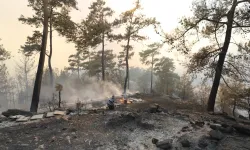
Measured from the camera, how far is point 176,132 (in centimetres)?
938

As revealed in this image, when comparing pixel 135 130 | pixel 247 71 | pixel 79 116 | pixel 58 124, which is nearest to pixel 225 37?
pixel 247 71

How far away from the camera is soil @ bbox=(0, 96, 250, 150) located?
26.3ft

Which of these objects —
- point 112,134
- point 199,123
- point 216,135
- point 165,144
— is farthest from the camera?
point 199,123

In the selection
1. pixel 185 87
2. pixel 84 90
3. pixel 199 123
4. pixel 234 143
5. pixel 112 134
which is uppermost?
pixel 185 87

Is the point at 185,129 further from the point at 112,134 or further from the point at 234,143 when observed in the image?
the point at 112,134

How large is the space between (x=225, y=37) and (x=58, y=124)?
35.3 ft

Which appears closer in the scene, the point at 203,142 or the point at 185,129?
the point at 203,142

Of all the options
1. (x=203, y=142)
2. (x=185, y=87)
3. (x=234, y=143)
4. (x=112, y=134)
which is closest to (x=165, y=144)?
(x=203, y=142)

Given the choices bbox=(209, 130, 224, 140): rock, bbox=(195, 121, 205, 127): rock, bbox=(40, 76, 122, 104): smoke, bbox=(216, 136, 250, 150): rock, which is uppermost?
bbox=(40, 76, 122, 104): smoke

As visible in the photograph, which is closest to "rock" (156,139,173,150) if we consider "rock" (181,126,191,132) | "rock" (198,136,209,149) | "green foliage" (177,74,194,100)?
"rock" (198,136,209,149)

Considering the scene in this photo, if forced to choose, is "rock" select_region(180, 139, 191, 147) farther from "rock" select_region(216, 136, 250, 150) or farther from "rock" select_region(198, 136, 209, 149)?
"rock" select_region(216, 136, 250, 150)

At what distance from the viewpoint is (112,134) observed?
9.10m

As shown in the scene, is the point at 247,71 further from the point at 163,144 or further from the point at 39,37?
the point at 39,37

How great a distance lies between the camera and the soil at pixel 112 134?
803 cm
